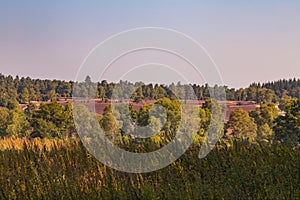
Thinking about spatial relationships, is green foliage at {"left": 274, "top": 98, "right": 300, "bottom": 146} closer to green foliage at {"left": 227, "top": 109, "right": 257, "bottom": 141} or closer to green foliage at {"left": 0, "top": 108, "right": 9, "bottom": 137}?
green foliage at {"left": 227, "top": 109, "right": 257, "bottom": 141}

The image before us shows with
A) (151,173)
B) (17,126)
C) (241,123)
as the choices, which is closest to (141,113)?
(151,173)

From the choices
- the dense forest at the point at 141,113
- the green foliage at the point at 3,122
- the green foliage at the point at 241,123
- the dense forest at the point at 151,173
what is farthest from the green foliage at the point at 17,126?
the dense forest at the point at 151,173

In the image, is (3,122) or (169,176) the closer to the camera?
(169,176)

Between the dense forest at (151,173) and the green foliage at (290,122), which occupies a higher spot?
the green foliage at (290,122)

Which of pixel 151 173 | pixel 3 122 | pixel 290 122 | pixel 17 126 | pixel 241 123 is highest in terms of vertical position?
pixel 290 122

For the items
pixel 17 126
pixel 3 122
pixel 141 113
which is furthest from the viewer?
pixel 3 122

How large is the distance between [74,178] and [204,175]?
7.85ft

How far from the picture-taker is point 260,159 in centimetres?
773

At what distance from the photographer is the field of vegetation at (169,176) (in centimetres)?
611

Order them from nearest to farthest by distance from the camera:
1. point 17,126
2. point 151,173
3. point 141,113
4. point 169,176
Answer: point 169,176 < point 151,173 < point 141,113 < point 17,126

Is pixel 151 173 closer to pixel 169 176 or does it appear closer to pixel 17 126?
pixel 169 176

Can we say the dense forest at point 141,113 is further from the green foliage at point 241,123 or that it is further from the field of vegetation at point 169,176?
the field of vegetation at point 169,176

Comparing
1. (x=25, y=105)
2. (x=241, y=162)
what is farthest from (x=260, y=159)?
(x=25, y=105)

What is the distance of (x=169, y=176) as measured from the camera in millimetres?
7379
